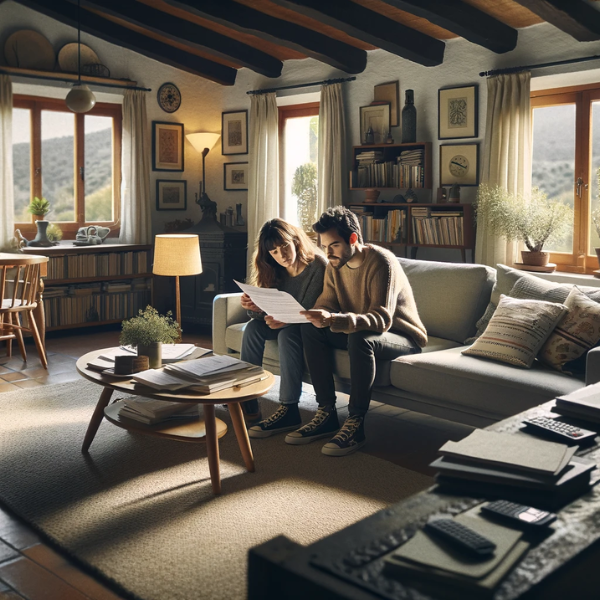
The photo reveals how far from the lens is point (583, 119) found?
16.6 feet

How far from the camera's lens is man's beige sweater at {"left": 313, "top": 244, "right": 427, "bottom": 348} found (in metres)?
3.29

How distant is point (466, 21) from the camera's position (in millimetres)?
4633

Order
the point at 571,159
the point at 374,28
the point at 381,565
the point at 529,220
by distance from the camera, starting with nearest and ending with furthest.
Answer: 1. the point at 381,565
2. the point at 529,220
3. the point at 374,28
4. the point at 571,159

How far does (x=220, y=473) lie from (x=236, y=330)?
1.21 meters

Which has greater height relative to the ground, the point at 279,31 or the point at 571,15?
the point at 279,31

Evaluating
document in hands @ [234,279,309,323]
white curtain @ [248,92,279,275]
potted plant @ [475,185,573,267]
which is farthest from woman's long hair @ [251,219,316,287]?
white curtain @ [248,92,279,275]

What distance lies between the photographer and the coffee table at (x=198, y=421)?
2.76 meters

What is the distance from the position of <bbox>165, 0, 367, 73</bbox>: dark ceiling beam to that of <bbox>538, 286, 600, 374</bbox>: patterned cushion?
10.8 ft

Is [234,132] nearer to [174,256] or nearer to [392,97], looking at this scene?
[392,97]

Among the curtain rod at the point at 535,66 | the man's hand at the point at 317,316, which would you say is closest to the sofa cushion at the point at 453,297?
the man's hand at the point at 317,316

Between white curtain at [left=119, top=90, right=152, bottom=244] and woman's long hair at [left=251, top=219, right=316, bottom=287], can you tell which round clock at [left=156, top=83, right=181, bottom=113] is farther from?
woman's long hair at [left=251, top=219, right=316, bottom=287]

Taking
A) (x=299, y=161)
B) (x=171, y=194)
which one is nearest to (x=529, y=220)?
(x=299, y=161)

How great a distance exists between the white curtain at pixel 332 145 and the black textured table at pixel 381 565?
5003 millimetres

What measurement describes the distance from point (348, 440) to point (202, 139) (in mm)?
4581
